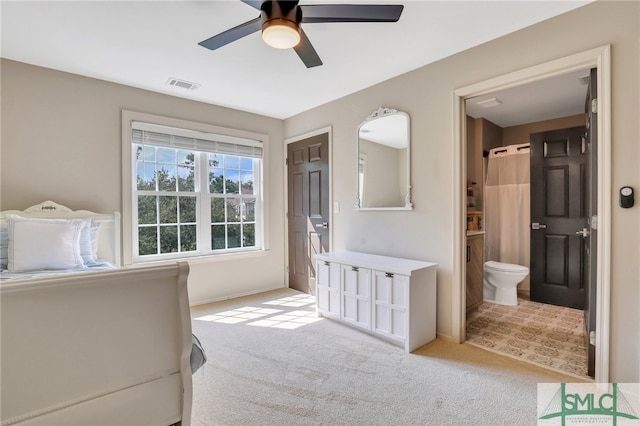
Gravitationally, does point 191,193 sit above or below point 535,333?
above

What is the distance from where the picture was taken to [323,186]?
157 inches

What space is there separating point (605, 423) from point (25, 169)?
4638mm

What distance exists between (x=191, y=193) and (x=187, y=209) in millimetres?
206

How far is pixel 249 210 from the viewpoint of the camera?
4.36 metres

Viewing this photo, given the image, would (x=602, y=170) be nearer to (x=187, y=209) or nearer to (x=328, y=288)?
(x=328, y=288)

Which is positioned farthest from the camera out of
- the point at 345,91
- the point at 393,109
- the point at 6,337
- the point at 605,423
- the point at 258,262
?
the point at 258,262

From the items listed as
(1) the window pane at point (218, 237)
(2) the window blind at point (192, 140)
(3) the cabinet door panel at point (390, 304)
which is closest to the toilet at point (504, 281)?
(3) the cabinet door panel at point (390, 304)

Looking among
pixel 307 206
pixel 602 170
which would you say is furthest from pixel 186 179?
pixel 602 170

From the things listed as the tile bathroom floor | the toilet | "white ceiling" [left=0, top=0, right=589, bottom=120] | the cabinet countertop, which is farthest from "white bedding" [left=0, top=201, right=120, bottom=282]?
the toilet

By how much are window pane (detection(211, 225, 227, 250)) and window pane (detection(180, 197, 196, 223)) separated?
0.30m

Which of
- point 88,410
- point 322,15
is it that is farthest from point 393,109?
point 88,410

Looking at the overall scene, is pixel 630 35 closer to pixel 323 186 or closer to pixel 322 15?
pixel 322 15

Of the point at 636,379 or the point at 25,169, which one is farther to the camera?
the point at 25,169

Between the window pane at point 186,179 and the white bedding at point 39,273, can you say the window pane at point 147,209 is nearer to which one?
the window pane at point 186,179
